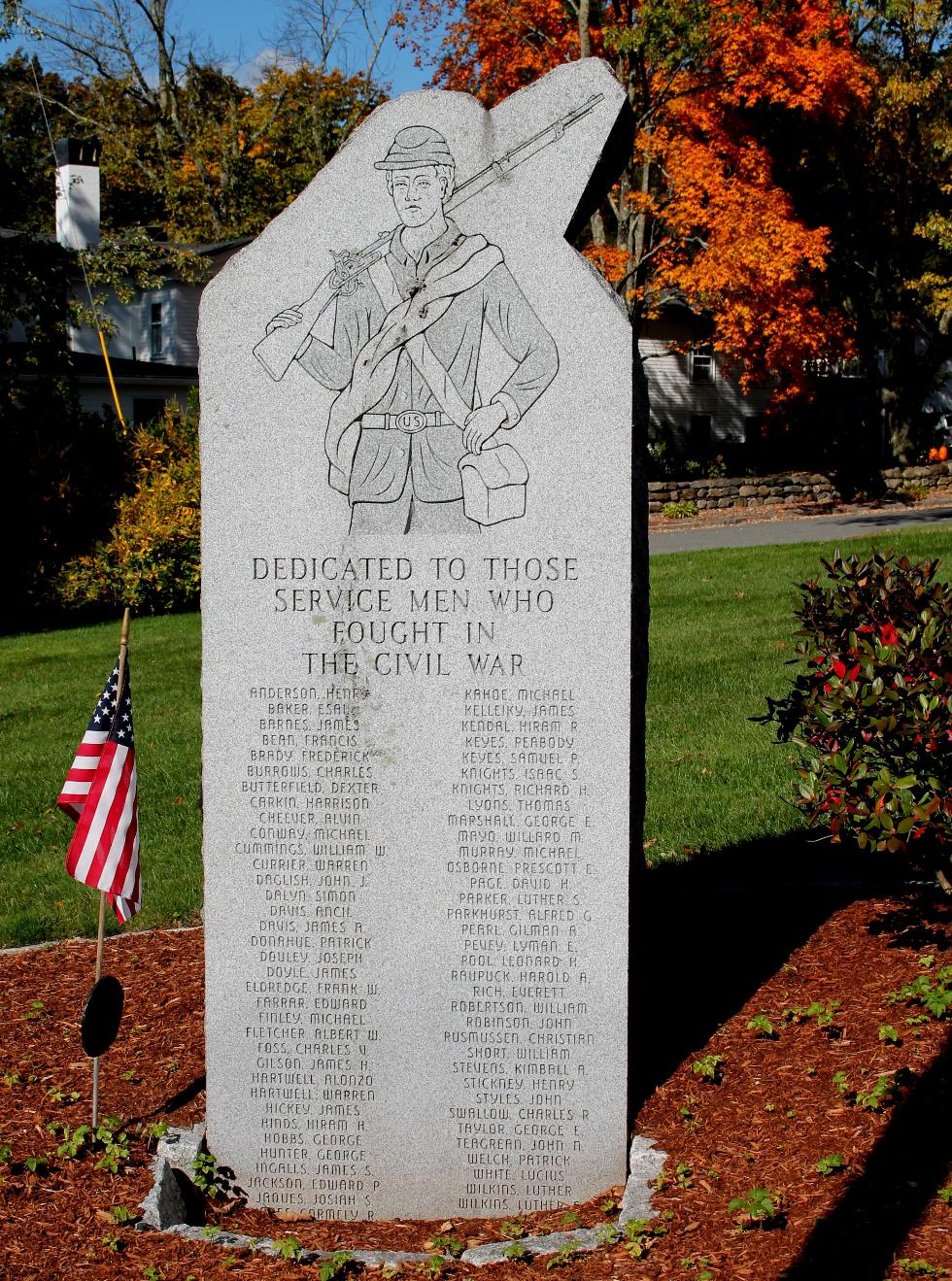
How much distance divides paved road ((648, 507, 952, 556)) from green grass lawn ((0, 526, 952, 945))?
5.00 m

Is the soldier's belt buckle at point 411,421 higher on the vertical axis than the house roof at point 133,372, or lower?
lower

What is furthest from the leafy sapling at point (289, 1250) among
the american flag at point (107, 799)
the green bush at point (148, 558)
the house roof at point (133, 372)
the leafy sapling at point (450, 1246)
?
the house roof at point (133, 372)

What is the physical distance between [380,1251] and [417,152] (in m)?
3.46

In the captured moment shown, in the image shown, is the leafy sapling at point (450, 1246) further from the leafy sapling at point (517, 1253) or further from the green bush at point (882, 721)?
the green bush at point (882, 721)

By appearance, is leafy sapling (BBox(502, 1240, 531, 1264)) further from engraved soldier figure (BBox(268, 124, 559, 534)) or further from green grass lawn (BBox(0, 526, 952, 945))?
green grass lawn (BBox(0, 526, 952, 945))

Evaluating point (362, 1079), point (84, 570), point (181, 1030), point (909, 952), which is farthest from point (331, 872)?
point (84, 570)

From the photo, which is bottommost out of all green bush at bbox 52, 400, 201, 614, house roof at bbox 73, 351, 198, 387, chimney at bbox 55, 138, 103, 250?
green bush at bbox 52, 400, 201, 614

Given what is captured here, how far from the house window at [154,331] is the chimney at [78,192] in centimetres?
669

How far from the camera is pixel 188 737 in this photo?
35.5 ft

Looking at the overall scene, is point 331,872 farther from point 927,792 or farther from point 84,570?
point 84,570

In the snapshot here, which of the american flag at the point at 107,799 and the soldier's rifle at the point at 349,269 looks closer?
the soldier's rifle at the point at 349,269

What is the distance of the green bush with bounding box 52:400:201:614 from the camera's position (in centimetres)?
1898

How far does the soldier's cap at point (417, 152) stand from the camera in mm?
4344

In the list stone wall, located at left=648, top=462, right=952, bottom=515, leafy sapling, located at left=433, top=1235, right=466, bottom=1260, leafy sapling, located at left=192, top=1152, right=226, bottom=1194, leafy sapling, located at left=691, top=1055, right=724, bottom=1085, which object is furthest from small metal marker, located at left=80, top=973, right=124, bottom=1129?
stone wall, located at left=648, top=462, right=952, bottom=515
